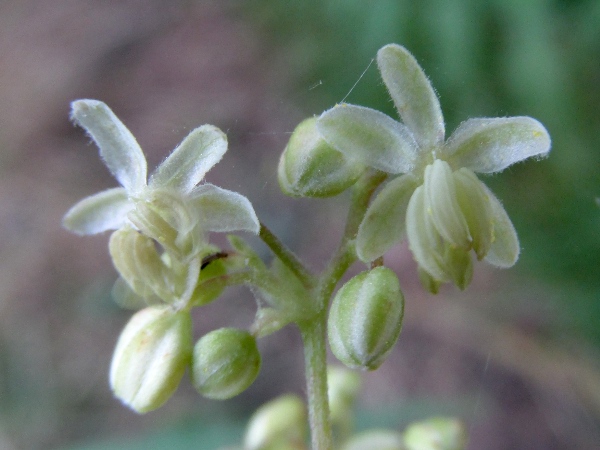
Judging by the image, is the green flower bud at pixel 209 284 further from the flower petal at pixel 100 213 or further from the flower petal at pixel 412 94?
the flower petal at pixel 412 94

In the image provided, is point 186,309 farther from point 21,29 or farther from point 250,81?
point 21,29

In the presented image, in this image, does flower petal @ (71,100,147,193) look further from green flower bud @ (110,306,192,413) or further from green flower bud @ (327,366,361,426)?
green flower bud @ (327,366,361,426)

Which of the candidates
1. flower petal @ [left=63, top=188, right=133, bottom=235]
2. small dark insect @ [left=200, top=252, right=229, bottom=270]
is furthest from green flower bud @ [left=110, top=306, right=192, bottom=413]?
flower petal @ [left=63, top=188, right=133, bottom=235]

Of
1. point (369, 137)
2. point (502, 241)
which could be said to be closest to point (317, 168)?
point (369, 137)

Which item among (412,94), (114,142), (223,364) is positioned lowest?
(223,364)

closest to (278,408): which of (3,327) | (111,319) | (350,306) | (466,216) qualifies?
(350,306)

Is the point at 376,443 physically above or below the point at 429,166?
below

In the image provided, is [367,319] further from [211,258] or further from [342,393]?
[342,393]
